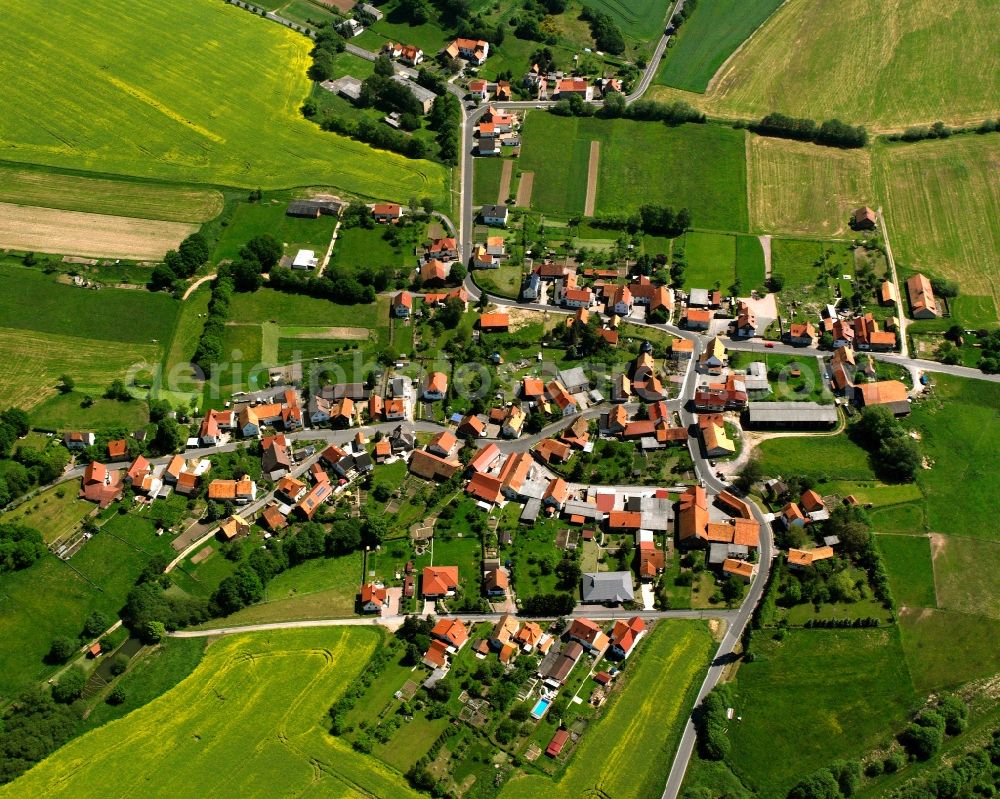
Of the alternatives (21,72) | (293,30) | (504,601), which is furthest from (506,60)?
(504,601)

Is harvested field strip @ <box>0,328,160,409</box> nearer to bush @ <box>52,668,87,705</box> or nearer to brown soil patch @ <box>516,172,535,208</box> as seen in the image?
bush @ <box>52,668,87,705</box>

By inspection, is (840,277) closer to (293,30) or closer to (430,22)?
(430,22)

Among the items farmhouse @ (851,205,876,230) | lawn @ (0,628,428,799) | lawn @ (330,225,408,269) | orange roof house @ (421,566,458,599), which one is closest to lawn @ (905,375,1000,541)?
farmhouse @ (851,205,876,230)

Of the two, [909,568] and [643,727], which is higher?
[909,568]

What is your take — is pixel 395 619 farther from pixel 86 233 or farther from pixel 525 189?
pixel 86 233

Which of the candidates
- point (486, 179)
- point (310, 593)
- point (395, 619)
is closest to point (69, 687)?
point (310, 593)
